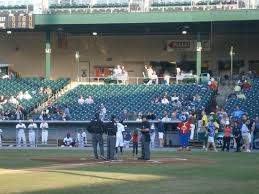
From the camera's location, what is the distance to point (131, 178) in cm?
1623

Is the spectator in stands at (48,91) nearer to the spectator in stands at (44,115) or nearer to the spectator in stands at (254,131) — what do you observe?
the spectator in stands at (44,115)

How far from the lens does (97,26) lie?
42969mm

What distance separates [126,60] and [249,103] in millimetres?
13389

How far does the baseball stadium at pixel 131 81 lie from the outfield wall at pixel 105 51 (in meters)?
0.07

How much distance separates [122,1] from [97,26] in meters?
2.72

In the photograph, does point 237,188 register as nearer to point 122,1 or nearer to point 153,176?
point 153,176

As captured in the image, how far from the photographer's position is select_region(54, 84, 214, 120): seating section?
38.5 metres

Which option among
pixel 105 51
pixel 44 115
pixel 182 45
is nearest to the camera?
pixel 44 115

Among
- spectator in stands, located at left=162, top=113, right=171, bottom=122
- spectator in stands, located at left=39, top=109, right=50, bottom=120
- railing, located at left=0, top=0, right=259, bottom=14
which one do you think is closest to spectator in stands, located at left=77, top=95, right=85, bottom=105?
spectator in stands, located at left=39, top=109, right=50, bottom=120

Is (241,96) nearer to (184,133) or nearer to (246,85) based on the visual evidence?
(246,85)

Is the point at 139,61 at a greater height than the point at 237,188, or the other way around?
the point at 139,61

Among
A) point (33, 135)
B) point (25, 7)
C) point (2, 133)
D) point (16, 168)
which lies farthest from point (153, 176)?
point (25, 7)

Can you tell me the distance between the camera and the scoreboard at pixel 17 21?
4216cm

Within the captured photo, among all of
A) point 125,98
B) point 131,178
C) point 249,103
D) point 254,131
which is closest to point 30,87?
point 125,98
